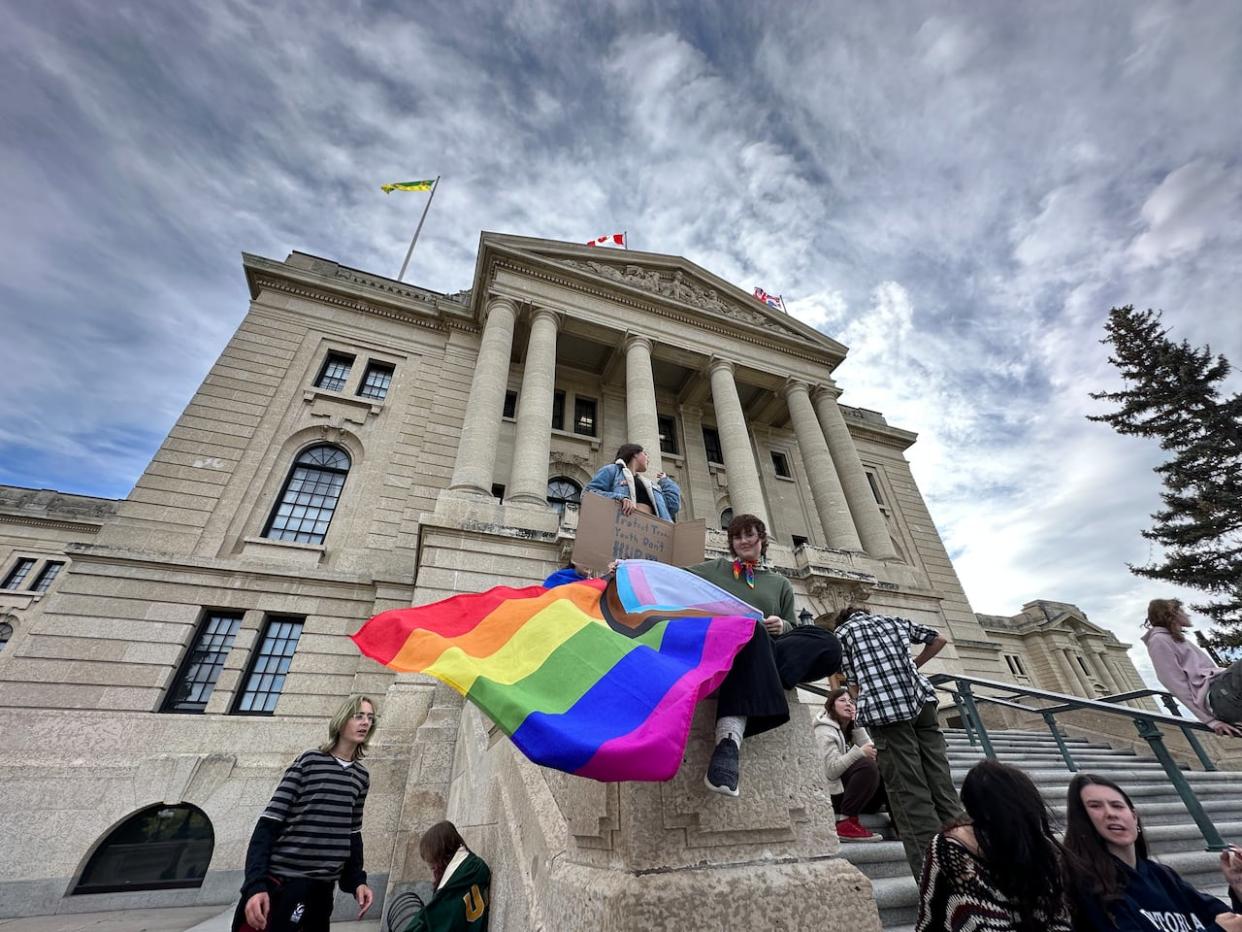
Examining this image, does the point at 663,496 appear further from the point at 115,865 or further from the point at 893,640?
the point at 115,865

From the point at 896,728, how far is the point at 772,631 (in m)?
1.74

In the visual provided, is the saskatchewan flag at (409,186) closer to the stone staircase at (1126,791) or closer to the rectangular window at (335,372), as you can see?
the rectangular window at (335,372)

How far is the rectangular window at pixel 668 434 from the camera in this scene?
19531mm

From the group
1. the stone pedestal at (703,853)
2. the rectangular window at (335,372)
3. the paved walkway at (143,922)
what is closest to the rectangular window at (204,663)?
the paved walkway at (143,922)

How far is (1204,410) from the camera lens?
1595cm

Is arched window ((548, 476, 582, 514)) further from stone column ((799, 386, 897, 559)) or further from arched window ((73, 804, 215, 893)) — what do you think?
arched window ((73, 804, 215, 893))

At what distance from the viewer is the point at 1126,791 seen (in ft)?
20.0

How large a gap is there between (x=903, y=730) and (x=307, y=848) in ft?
13.4

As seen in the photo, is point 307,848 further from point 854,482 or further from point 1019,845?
point 854,482

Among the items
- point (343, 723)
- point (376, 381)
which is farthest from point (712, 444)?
point (343, 723)

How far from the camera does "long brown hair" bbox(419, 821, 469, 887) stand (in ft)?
12.6

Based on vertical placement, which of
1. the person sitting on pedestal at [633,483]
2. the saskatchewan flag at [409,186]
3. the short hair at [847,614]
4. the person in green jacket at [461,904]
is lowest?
the person in green jacket at [461,904]

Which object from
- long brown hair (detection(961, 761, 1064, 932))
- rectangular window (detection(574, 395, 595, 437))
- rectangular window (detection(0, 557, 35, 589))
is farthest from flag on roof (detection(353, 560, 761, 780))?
rectangular window (detection(0, 557, 35, 589))

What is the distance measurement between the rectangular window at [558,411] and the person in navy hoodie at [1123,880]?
16.5 m
